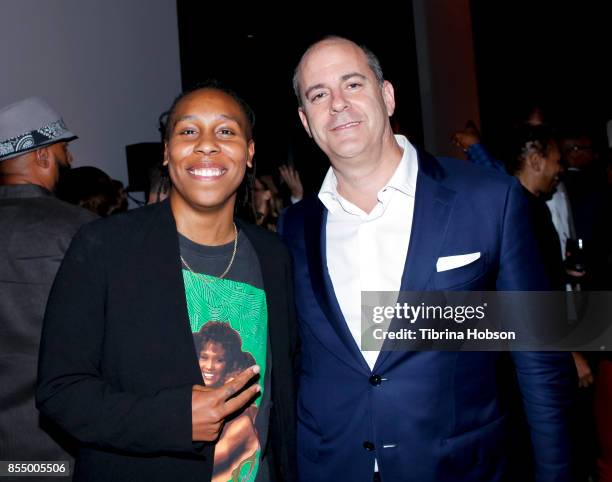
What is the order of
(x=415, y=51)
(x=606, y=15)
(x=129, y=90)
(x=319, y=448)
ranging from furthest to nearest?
(x=415, y=51), (x=606, y=15), (x=129, y=90), (x=319, y=448)

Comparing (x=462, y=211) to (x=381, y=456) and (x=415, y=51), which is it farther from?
(x=415, y=51)

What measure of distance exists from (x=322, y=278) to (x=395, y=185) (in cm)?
39

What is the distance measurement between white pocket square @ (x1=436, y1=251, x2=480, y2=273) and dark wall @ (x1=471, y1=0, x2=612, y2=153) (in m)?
5.99

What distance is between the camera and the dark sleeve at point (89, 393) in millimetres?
1273

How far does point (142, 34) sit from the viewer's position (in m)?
5.59

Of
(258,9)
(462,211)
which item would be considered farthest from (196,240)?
(258,9)

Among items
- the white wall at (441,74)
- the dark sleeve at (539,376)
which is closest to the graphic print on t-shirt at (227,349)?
the dark sleeve at (539,376)

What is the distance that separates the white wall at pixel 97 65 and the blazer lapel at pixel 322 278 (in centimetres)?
316

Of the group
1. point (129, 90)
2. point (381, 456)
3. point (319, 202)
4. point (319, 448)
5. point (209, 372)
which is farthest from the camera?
point (129, 90)

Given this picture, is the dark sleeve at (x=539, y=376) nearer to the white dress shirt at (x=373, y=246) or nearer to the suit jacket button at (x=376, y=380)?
the white dress shirt at (x=373, y=246)

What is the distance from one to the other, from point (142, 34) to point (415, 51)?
4.64m

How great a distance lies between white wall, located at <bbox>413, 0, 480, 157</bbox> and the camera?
855 centimetres

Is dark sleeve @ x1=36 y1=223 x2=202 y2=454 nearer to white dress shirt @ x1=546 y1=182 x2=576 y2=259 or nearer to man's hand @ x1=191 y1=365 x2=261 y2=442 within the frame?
man's hand @ x1=191 y1=365 x2=261 y2=442

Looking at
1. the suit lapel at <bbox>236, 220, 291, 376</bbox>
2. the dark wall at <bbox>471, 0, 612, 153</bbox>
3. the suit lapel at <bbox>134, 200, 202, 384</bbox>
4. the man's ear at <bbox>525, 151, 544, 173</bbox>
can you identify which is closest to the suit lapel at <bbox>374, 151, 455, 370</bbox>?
the suit lapel at <bbox>236, 220, 291, 376</bbox>
